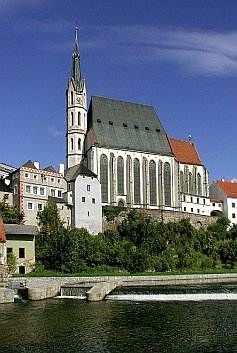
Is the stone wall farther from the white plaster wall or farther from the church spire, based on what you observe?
the church spire

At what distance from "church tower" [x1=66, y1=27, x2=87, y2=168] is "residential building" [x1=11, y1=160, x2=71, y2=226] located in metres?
13.1

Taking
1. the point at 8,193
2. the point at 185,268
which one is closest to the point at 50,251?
Answer: the point at 8,193

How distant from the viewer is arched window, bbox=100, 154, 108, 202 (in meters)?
85.6

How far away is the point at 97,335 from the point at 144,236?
152 ft

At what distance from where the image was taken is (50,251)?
6228 centimetres

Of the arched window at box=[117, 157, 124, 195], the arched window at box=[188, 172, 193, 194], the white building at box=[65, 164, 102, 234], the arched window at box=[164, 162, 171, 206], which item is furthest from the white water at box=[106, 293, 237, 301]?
the arched window at box=[188, 172, 193, 194]

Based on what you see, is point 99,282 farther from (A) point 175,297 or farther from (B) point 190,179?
(B) point 190,179

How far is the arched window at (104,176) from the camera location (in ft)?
281

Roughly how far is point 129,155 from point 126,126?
7093 mm

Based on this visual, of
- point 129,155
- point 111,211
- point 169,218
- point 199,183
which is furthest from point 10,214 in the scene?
point 199,183

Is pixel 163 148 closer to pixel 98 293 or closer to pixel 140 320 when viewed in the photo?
pixel 98 293

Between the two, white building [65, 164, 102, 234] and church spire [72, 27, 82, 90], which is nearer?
white building [65, 164, 102, 234]

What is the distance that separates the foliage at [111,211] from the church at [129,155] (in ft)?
20.1

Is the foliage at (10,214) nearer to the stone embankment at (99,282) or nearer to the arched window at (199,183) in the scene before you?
the stone embankment at (99,282)
